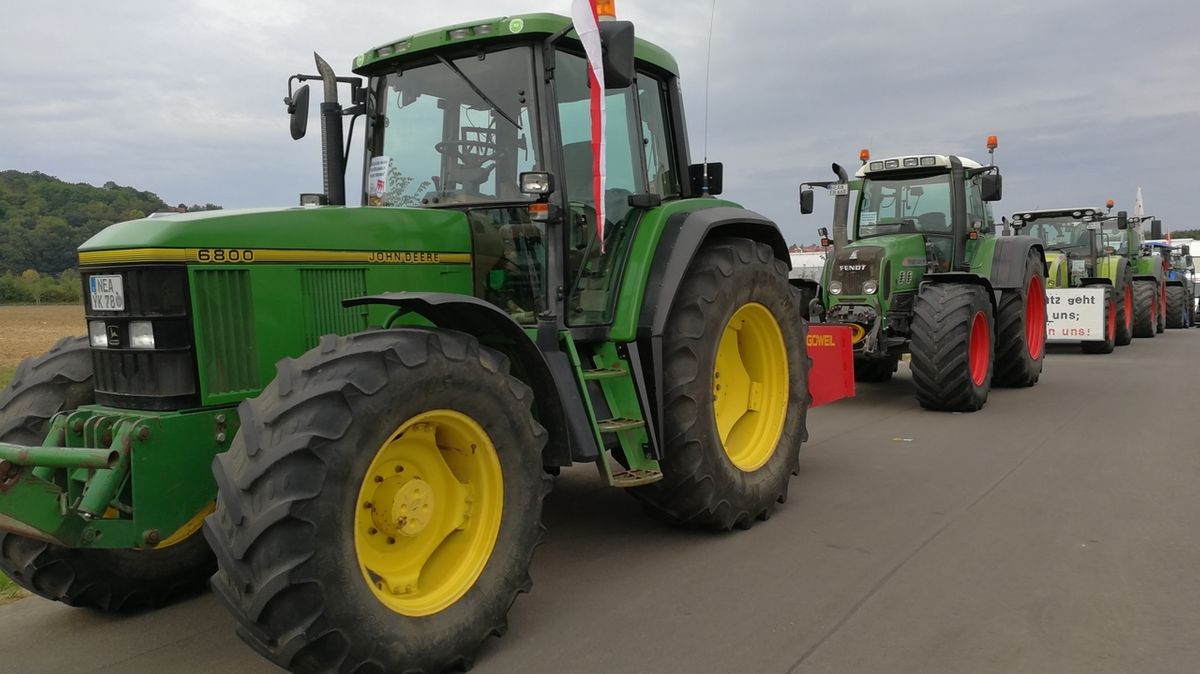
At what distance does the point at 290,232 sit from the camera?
11.6 ft

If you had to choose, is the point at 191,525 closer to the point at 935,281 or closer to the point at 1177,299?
the point at 935,281

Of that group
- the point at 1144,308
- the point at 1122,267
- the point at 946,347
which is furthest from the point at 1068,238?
the point at 946,347

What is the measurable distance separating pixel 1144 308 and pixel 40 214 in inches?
1340

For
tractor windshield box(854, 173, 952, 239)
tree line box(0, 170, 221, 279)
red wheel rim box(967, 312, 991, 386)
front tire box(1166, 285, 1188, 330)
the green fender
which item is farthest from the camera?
tree line box(0, 170, 221, 279)

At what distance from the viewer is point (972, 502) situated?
5301 mm

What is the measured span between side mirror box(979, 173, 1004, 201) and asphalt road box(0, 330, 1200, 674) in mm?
3934

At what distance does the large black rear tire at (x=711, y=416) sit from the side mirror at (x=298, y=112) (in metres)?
2.12

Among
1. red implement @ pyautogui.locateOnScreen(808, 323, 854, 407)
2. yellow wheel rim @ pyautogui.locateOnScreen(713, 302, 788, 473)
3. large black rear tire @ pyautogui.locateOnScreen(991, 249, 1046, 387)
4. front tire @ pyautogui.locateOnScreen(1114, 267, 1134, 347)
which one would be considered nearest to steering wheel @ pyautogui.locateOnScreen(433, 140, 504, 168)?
yellow wheel rim @ pyautogui.locateOnScreen(713, 302, 788, 473)

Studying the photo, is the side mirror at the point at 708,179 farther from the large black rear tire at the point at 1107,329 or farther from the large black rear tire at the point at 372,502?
the large black rear tire at the point at 1107,329

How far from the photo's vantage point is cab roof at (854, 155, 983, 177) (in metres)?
9.81

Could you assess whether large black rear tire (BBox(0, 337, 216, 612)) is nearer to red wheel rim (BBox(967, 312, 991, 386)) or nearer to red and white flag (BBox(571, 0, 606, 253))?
red and white flag (BBox(571, 0, 606, 253))

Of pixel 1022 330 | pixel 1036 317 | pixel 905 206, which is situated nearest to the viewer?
pixel 1022 330

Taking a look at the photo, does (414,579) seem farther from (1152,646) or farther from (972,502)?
(972,502)

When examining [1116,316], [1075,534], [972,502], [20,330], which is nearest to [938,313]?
[972,502]
